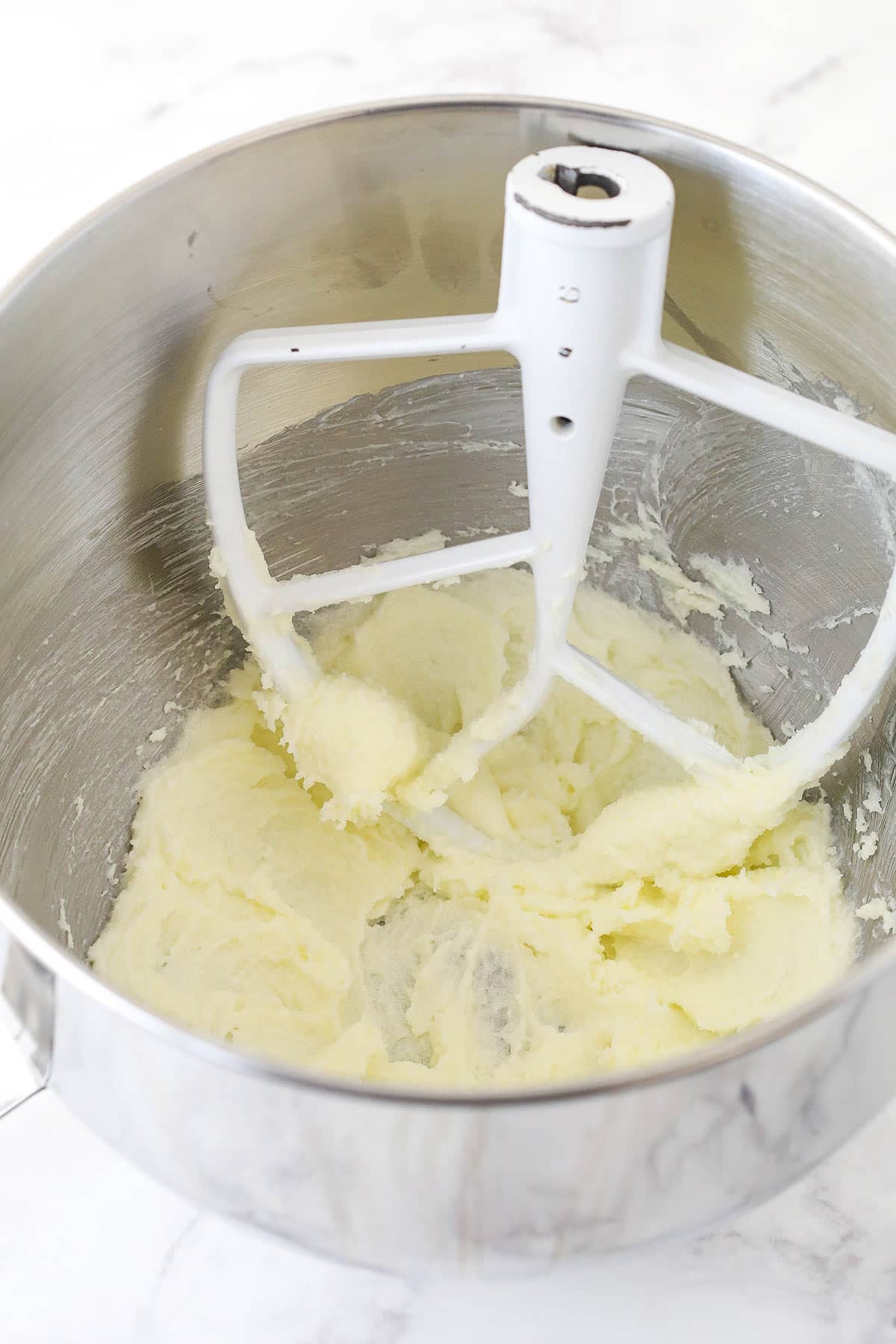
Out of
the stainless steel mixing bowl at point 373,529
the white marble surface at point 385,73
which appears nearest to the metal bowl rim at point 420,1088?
the stainless steel mixing bowl at point 373,529

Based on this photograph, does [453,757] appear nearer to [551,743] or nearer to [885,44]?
[551,743]

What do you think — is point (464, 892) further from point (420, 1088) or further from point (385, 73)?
point (385, 73)

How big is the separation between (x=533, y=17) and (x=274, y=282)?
0.50 meters

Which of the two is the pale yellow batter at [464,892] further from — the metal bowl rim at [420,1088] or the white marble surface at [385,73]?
the metal bowl rim at [420,1088]

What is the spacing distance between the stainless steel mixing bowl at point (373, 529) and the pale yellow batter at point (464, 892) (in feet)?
0.13

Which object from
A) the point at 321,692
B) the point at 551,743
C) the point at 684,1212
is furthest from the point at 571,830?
the point at 684,1212

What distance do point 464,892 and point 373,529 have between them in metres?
0.28

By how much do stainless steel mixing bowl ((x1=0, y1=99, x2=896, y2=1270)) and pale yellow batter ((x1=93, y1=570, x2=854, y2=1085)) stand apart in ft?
0.13

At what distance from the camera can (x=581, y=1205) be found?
490 millimetres

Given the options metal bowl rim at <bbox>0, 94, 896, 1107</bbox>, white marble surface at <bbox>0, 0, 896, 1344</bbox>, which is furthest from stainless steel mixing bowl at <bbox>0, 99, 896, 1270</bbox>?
white marble surface at <bbox>0, 0, 896, 1344</bbox>

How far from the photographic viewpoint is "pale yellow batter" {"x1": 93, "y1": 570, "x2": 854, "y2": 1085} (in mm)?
795

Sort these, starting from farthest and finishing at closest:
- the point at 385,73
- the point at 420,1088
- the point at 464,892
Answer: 1. the point at 385,73
2. the point at 464,892
3. the point at 420,1088

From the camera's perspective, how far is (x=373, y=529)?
955 millimetres

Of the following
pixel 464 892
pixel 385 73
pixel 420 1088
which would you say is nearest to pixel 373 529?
pixel 464 892
